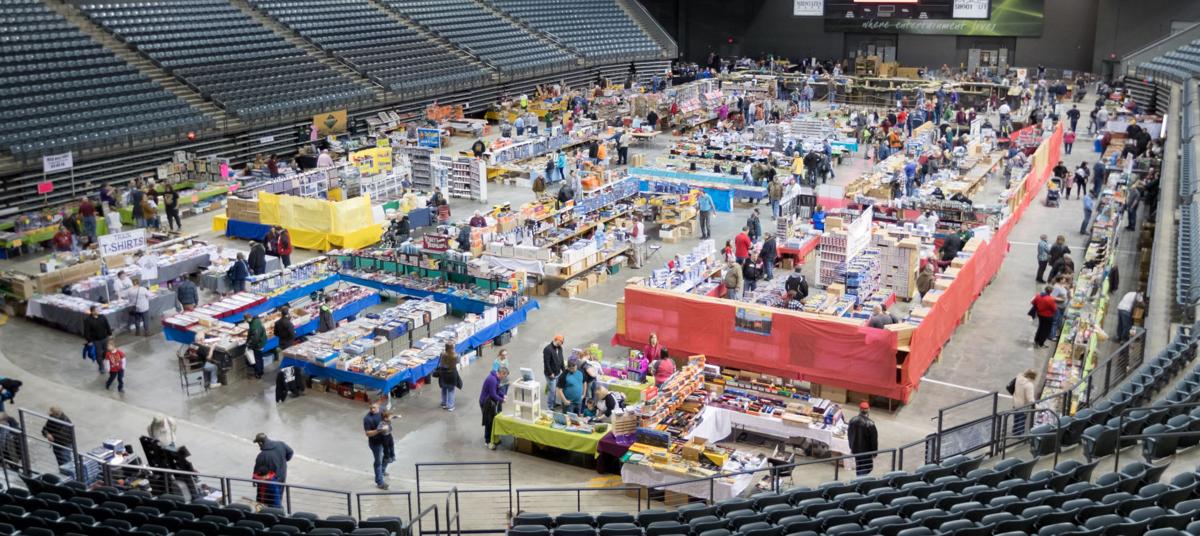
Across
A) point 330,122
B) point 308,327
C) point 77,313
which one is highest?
point 330,122

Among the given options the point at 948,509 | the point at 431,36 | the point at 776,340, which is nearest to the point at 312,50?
the point at 431,36

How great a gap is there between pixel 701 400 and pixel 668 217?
11.8m

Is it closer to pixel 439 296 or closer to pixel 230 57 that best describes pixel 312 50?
pixel 230 57

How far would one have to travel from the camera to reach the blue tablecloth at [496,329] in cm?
1946

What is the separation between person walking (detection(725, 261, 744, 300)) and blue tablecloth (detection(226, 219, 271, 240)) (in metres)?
11.9

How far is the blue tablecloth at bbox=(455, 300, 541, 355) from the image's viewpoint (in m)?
19.5

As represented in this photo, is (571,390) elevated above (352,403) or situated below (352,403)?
above

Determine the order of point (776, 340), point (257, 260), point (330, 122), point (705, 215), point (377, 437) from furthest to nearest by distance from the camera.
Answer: point (330, 122) < point (705, 215) < point (257, 260) < point (776, 340) < point (377, 437)

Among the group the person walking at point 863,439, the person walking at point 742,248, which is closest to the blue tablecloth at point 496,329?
the person walking at point 742,248

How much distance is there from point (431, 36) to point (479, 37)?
2321 millimetres

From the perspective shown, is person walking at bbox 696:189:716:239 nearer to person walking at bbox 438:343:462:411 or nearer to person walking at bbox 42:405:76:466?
person walking at bbox 438:343:462:411

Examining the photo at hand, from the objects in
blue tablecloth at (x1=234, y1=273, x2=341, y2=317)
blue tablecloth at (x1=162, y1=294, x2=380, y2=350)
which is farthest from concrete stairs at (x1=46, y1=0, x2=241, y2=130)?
blue tablecloth at (x1=162, y1=294, x2=380, y2=350)

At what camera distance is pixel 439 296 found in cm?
2175

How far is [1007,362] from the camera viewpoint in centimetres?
1947
